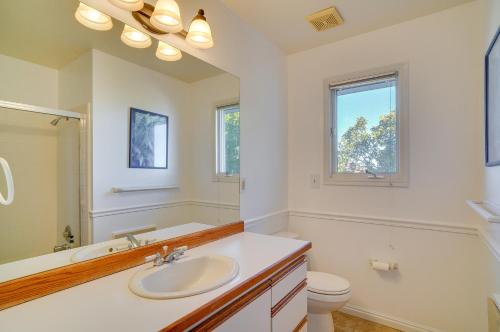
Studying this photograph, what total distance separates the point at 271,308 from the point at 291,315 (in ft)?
0.79

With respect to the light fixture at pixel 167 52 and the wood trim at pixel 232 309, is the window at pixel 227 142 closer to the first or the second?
the light fixture at pixel 167 52

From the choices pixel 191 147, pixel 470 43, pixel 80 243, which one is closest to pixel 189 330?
pixel 80 243

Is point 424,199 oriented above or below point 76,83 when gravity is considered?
below

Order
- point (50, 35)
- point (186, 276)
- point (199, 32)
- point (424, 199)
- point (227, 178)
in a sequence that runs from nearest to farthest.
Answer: point (50, 35)
point (186, 276)
point (199, 32)
point (227, 178)
point (424, 199)

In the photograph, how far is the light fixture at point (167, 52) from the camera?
140cm

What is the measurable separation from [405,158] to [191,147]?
1.66 metres

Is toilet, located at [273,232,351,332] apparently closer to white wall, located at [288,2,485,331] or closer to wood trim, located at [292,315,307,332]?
wood trim, located at [292,315,307,332]

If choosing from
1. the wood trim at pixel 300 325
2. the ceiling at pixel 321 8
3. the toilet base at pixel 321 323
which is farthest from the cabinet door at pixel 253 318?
the ceiling at pixel 321 8

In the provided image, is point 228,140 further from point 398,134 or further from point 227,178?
point 398,134

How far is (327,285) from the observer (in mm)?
1809

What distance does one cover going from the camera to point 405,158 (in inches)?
79.5

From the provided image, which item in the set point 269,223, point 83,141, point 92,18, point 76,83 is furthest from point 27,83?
point 269,223

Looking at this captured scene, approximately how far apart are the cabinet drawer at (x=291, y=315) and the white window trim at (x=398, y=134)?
1.12 metres

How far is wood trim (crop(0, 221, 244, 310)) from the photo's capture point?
0.83 m
